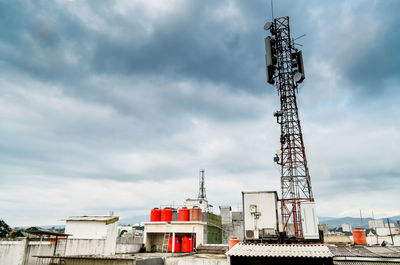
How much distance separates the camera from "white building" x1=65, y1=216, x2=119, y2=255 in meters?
27.8

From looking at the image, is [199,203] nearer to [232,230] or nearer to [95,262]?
[232,230]

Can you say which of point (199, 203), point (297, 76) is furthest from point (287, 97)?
point (199, 203)

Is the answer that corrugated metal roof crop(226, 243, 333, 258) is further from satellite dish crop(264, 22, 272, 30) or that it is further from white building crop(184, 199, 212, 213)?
white building crop(184, 199, 212, 213)

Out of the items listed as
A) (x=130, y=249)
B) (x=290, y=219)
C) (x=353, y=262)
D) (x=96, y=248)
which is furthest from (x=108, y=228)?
(x=353, y=262)

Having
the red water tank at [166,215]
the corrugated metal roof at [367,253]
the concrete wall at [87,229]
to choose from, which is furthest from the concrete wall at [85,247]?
the corrugated metal roof at [367,253]

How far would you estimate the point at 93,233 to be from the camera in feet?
104

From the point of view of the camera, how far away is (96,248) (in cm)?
2847

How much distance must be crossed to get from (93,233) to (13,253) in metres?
9.50

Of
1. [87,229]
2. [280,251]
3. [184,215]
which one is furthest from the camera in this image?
[184,215]

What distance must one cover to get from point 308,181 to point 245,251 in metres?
20.4

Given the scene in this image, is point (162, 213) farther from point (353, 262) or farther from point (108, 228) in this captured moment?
point (353, 262)

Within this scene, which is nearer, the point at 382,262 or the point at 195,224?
the point at 382,262

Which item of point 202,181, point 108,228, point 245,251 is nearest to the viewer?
point 245,251

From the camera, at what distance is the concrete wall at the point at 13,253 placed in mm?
22703
